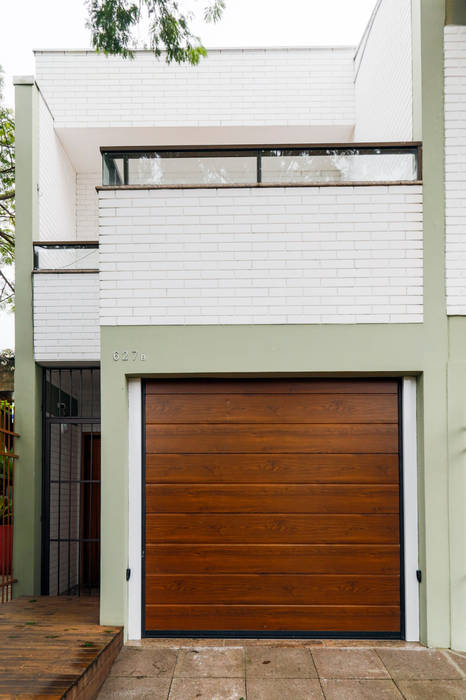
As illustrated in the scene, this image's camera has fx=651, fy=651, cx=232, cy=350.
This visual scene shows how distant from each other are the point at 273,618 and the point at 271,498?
37.7 inches

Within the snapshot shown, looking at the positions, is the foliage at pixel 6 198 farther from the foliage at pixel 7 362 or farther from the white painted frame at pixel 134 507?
the white painted frame at pixel 134 507

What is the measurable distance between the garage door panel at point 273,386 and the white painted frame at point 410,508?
156 mm

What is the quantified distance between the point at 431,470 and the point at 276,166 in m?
2.80

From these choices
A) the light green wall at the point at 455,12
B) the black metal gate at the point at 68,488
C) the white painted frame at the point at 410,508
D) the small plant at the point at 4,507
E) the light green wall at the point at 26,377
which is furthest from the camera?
the black metal gate at the point at 68,488

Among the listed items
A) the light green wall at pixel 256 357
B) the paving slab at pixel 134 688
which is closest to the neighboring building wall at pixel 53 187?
the light green wall at pixel 256 357

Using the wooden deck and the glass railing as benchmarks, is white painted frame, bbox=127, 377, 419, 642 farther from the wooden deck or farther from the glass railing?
the glass railing

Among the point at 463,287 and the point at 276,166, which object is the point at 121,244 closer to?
the point at 276,166

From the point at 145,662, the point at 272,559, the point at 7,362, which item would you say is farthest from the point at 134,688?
the point at 7,362

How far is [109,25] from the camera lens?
18.1 ft

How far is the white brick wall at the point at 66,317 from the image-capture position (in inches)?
296

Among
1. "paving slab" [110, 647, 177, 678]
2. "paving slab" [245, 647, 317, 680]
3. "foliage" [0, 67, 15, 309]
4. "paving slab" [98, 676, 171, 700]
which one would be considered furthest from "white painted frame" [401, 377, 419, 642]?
"foliage" [0, 67, 15, 309]

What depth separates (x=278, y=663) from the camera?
479cm

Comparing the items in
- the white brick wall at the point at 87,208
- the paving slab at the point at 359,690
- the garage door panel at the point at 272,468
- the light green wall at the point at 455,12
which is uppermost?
the light green wall at the point at 455,12

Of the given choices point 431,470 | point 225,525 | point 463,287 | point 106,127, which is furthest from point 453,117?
point 106,127
